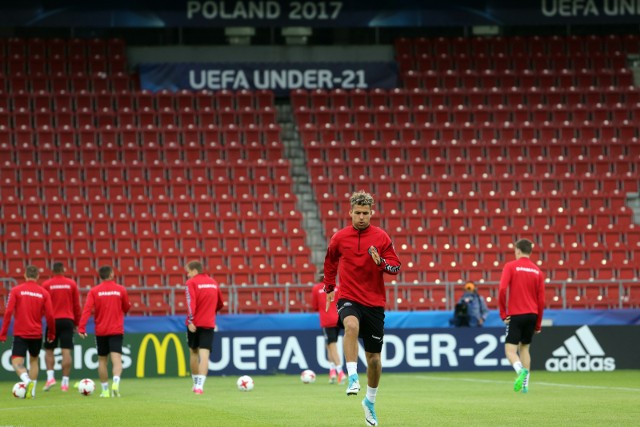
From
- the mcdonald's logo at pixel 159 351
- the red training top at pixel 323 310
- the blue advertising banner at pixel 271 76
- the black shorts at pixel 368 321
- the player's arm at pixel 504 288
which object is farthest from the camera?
the blue advertising banner at pixel 271 76

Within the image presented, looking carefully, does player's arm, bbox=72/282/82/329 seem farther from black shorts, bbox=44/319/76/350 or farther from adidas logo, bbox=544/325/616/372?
adidas logo, bbox=544/325/616/372

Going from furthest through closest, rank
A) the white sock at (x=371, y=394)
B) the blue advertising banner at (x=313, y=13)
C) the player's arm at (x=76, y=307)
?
the blue advertising banner at (x=313, y=13) < the player's arm at (x=76, y=307) < the white sock at (x=371, y=394)

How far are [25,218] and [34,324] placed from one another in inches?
430

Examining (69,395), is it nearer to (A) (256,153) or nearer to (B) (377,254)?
(B) (377,254)

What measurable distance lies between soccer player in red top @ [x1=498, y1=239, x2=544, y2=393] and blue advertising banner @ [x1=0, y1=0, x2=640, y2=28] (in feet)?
57.3

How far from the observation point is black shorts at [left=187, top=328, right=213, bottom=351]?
1830cm

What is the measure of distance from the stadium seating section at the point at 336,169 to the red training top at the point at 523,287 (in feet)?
26.7

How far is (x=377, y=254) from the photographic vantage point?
38.1 feet

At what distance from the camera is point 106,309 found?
716 inches

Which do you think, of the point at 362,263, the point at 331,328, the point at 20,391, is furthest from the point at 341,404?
the point at 331,328

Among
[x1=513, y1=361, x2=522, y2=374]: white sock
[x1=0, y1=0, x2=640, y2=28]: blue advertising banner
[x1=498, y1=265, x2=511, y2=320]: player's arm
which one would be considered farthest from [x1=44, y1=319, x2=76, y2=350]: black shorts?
[x1=0, y1=0, x2=640, y2=28]: blue advertising banner

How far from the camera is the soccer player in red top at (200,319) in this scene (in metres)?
18.2

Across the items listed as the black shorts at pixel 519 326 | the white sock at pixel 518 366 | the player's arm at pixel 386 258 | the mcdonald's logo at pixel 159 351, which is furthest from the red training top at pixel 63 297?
the player's arm at pixel 386 258

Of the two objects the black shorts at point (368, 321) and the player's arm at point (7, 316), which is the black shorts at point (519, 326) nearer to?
the black shorts at point (368, 321)
